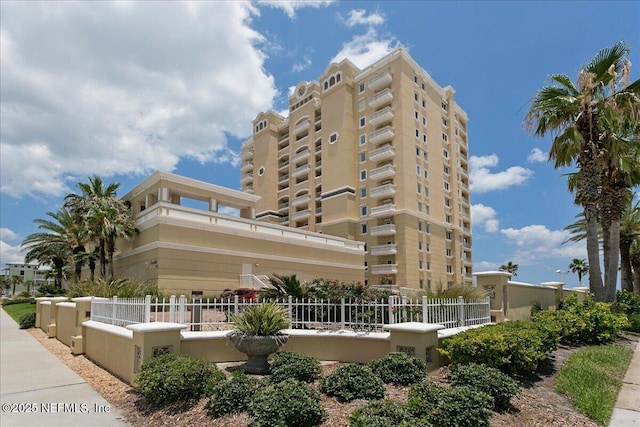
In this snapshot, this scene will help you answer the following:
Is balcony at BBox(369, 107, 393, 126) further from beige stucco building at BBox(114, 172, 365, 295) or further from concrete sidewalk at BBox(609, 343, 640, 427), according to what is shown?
concrete sidewalk at BBox(609, 343, 640, 427)

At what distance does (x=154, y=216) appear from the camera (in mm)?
25500

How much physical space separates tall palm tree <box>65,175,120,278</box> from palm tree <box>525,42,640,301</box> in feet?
88.5

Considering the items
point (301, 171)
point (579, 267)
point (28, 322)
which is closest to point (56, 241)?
point (28, 322)

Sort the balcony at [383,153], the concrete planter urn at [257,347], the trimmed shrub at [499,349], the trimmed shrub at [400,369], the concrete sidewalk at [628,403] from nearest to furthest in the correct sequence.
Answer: the concrete sidewalk at [628,403] < the trimmed shrub at [400,369] < the trimmed shrub at [499,349] < the concrete planter urn at [257,347] < the balcony at [383,153]

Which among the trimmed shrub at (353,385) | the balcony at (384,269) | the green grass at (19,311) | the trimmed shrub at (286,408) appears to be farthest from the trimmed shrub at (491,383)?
A: the balcony at (384,269)

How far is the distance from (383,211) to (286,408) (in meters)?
39.6

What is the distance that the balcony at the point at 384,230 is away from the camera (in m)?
43.2

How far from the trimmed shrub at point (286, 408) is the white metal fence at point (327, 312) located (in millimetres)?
3508

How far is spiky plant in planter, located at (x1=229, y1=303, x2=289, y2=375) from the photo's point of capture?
27.1 ft

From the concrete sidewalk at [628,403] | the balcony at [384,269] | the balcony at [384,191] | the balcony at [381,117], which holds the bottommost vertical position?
the concrete sidewalk at [628,403]

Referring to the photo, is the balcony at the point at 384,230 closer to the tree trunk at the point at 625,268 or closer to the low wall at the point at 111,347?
the tree trunk at the point at 625,268

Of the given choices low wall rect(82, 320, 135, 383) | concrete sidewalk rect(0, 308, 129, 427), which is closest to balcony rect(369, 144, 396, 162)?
low wall rect(82, 320, 135, 383)

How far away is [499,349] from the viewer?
289 inches

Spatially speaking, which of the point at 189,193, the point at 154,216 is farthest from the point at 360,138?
the point at 154,216
